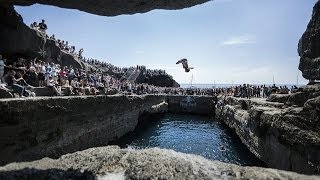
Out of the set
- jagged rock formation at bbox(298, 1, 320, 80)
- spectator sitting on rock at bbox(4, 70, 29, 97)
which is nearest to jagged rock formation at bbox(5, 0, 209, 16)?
spectator sitting on rock at bbox(4, 70, 29, 97)

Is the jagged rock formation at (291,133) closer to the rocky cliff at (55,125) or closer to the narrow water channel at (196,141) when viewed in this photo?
the narrow water channel at (196,141)

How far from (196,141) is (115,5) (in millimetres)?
22029

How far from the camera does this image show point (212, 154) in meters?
22.0

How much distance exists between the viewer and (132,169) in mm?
6262

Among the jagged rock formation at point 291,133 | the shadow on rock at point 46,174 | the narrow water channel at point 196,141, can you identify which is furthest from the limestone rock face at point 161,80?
the shadow on rock at point 46,174

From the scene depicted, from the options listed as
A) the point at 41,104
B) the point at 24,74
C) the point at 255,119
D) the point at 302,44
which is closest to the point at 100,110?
the point at 24,74

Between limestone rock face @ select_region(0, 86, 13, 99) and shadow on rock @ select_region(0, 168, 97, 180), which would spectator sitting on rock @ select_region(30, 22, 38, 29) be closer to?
limestone rock face @ select_region(0, 86, 13, 99)

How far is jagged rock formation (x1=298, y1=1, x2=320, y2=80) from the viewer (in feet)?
92.4

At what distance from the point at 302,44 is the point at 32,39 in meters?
25.9

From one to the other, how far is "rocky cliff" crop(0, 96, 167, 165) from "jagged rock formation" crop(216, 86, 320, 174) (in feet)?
32.1

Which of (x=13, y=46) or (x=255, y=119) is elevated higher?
(x=13, y=46)

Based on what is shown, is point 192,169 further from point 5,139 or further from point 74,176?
point 5,139

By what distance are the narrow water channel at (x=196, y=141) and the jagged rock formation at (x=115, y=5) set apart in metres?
14.8

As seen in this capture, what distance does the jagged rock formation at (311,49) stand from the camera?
28163 millimetres
